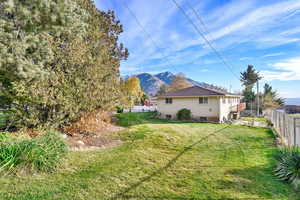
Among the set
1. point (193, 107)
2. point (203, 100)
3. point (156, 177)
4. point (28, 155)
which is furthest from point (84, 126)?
point (203, 100)

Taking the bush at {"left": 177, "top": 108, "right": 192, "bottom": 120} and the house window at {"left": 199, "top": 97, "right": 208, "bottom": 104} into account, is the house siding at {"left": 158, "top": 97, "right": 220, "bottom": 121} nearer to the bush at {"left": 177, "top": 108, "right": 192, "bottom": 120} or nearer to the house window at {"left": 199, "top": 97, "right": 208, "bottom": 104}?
the house window at {"left": 199, "top": 97, "right": 208, "bottom": 104}

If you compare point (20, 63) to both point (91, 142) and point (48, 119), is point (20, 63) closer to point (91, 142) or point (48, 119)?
point (48, 119)

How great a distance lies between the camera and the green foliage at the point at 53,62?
4.60 meters

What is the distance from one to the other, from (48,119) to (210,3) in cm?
1040

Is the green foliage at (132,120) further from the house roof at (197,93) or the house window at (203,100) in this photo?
the house window at (203,100)

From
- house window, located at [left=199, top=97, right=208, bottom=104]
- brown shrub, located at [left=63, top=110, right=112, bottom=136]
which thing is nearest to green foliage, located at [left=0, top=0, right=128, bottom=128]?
brown shrub, located at [left=63, top=110, right=112, bottom=136]

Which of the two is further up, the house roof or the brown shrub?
the house roof

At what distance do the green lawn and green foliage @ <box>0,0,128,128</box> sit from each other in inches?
117

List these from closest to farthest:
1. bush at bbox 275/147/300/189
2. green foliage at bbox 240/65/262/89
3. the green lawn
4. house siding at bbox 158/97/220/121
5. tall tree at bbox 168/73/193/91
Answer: the green lawn < bush at bbox 275/147/300/189 < house siding at bbox 158/97/220/121 < tall tree at bbox 168/73/193/91 < green foliage at bbox 240/65/262/89

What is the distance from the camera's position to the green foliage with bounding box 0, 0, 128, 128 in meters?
4.60

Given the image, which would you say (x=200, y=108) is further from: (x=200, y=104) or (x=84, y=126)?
(x=84, y=126)

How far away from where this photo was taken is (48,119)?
7.80 m

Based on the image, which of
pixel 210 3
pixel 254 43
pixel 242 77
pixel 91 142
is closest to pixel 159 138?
pixel 91 142

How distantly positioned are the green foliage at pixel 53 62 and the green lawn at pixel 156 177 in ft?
9.76
